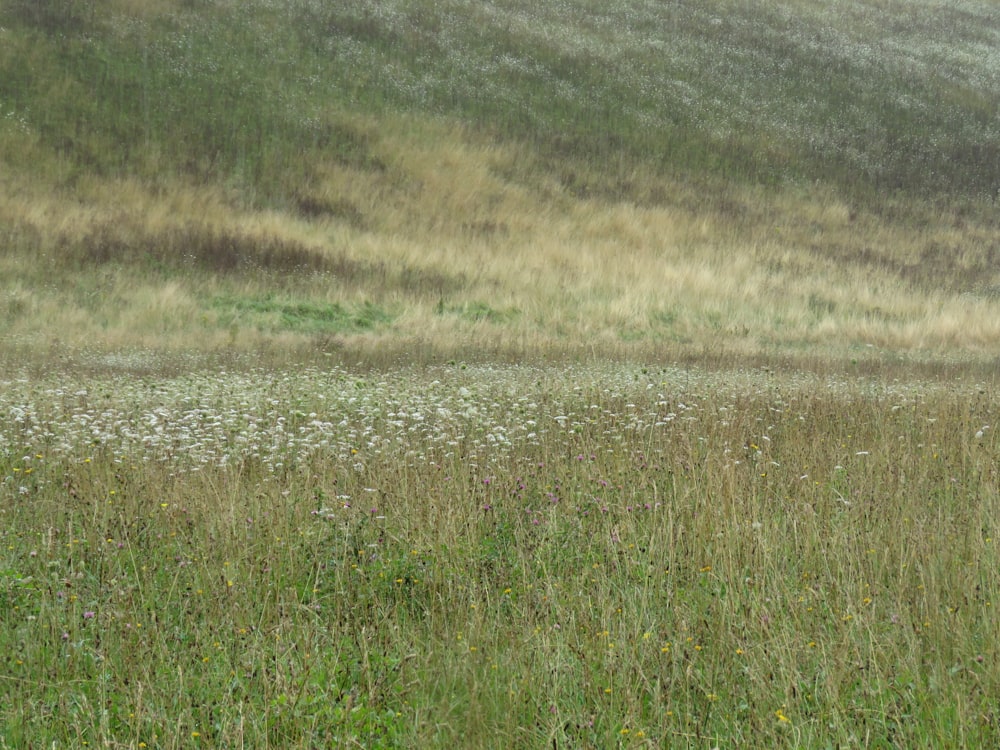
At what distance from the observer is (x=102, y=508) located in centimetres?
572

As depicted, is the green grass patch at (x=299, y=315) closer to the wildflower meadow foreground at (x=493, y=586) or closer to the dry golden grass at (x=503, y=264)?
the dry golden grass at (x=503, y=264)

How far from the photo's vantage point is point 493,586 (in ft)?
15.5

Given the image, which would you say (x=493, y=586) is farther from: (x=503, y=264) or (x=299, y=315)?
(x=503, y=264)

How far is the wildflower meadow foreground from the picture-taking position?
3.43 m

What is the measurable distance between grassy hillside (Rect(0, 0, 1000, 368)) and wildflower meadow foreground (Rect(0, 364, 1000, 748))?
1007cm

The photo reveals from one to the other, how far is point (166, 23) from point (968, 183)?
31.9 m

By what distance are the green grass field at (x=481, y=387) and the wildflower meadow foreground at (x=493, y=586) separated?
32 millimetres

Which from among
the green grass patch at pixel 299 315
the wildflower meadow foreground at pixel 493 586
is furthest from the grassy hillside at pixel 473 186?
the wildflower meadow foreground at pixel 493 586

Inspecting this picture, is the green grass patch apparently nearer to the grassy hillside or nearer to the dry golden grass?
the grassy hillside

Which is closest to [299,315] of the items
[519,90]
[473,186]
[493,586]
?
[473,186]

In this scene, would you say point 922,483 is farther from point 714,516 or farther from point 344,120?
point 344,120

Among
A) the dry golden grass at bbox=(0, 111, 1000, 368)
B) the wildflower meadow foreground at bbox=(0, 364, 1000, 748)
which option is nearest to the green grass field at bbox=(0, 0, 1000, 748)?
Answer: the wildflower meadow foreground at bbox=(0, 364, 1000, 748)

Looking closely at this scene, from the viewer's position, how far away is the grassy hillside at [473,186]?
20.2 m

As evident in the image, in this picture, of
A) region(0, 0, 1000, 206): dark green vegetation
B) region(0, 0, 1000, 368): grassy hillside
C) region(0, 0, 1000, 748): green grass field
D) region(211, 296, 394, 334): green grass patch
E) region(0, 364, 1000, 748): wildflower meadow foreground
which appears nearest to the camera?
region(0, 364, 1000, 748): wildflower meadow foreground
